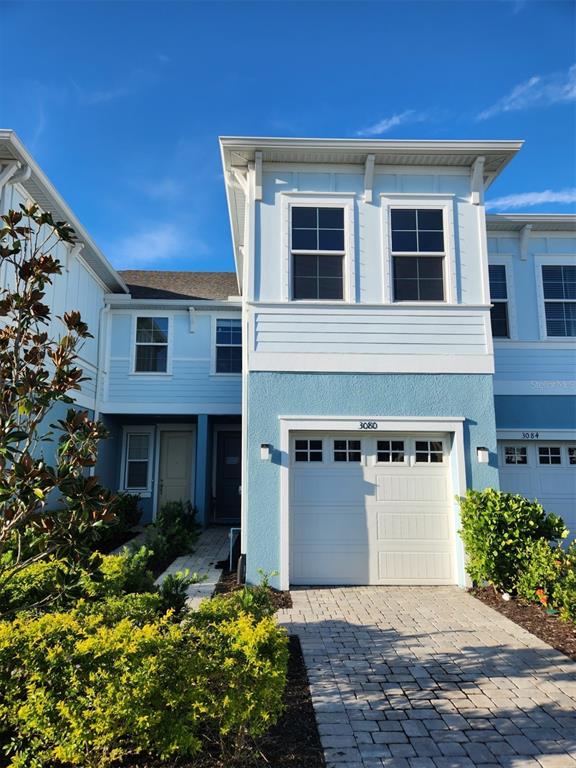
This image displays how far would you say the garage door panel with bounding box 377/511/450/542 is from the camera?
281 inches

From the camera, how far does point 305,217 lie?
7.77 meters

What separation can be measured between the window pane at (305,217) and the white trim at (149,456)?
25.6ft

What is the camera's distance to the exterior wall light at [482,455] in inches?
282

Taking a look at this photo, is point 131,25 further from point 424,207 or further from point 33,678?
point 33,678

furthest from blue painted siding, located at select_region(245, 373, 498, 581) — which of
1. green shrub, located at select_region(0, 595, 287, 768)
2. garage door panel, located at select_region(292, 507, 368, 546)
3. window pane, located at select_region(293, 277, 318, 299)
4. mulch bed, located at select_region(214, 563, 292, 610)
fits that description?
green shrub, located at select_region(0, 595, 287, 768)

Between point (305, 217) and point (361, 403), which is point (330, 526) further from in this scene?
point (305, 217)

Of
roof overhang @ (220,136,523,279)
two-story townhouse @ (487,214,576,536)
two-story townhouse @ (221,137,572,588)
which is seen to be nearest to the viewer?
two-story townhouse @ (221,137,572,588)

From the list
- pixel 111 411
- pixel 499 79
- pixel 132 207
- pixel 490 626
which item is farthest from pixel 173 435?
pixel 499 79

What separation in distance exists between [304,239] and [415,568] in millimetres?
5323

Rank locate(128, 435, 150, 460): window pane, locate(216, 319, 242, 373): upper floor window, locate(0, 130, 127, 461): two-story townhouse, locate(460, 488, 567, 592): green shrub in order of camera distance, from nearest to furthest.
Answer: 1. locate(460, 488, 567, 592): green shrub
2. locate(0, 130, 127, 461): two-story townhouse
3. locate(216, 319, 242, 373): upper floor window
4. locate(128, 435, 150, 460): window pane

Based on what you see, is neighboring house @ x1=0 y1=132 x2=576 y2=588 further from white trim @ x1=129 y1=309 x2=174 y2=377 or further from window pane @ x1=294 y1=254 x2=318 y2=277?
white trim @ x1=129 y1=309 x2=174 y2=377

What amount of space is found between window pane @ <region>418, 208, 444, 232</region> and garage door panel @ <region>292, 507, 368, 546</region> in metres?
4.61

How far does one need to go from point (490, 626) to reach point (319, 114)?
8285mm

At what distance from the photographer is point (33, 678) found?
2770 millimetres
